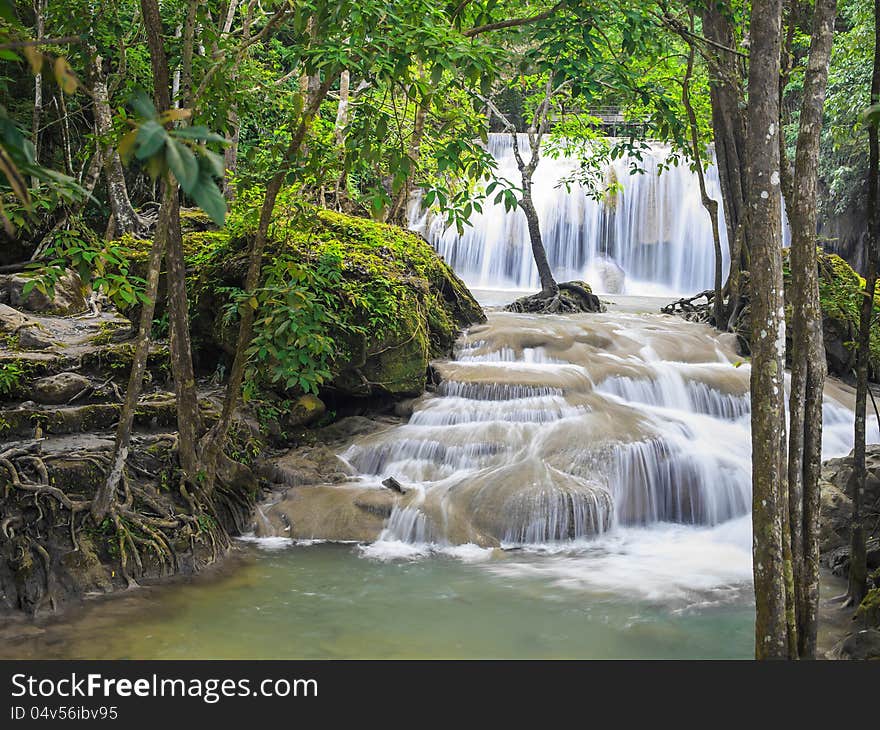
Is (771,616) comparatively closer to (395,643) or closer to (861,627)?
(861,627)

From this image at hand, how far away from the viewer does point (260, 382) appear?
28.1 feet

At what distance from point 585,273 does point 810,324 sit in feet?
54.1

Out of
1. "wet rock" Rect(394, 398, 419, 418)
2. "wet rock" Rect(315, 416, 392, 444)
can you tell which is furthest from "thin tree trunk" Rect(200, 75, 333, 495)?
"wet rock" Rect(394, 398, 419, 418)

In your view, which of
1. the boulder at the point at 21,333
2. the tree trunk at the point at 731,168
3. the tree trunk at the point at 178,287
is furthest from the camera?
the tree trunk at the point at 731,168

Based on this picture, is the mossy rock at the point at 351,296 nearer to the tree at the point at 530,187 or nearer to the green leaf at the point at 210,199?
the tree at the point at 530,187


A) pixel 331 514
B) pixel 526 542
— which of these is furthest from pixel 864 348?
pixel 331 514

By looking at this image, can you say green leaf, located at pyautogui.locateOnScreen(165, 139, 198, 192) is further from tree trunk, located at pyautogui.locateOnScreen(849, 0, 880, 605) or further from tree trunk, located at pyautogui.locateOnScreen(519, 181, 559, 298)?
tree trunk, located at pyautogui.locateOnScreen(519, 181, 559, 298)

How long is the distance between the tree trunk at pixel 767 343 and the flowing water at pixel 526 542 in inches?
67.8

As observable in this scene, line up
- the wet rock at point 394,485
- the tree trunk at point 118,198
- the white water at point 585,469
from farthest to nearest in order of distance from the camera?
the tree trunk at point 118,198, the wet rock at point 394,485, the white water at point 585,469

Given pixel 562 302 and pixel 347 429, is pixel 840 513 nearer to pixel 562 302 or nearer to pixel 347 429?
pixel 347 429

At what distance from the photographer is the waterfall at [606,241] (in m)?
19.9

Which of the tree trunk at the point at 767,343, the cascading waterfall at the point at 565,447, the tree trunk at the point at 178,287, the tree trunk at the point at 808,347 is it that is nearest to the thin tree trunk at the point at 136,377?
the tree trunk at the point at 178,287

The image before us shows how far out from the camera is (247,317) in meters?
6.39

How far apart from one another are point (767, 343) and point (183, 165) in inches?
106
